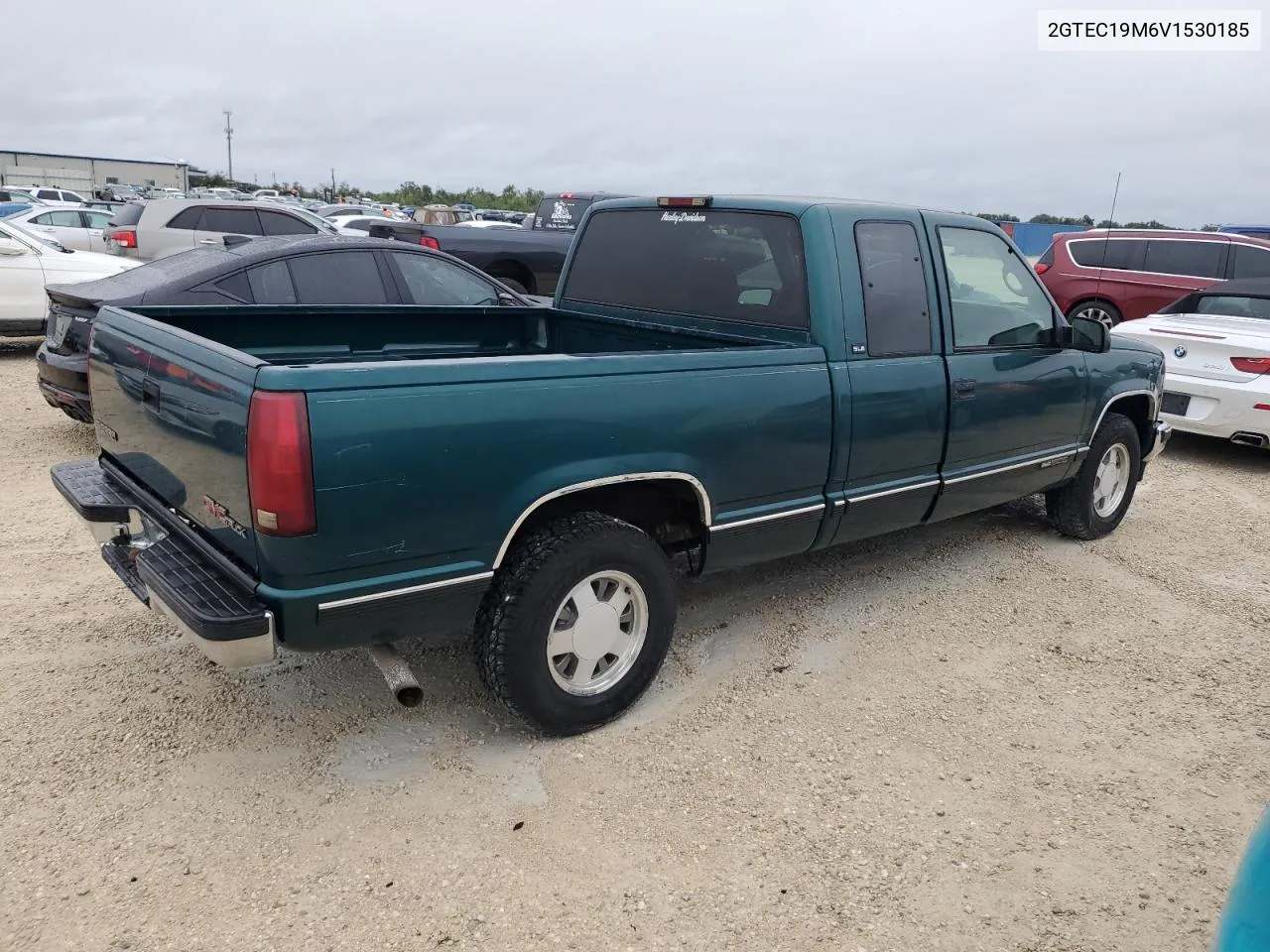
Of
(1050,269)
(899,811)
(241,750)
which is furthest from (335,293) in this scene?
(1050,269)

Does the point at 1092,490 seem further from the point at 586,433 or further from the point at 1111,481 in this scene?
the point at 586,433

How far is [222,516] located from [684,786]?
1722 millimetres

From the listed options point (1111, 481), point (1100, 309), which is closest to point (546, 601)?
point (1111, 481)

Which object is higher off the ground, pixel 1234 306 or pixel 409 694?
pixel 1234 306

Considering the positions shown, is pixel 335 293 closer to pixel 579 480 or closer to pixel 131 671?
pixel 131 671

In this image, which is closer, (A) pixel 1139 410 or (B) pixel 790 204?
A: (B) pixel 790 204

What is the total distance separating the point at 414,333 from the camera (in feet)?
15.6

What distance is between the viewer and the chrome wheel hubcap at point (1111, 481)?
5855 mm

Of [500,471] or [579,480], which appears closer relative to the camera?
[500,471]

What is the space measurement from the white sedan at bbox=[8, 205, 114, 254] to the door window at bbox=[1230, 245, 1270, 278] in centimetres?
1880

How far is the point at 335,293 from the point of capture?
6727 millimetres

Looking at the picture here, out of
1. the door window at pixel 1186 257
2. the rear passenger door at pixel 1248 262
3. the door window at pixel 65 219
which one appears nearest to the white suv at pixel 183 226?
the door window at pixel 65 219

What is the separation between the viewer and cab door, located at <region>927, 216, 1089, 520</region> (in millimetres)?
4527

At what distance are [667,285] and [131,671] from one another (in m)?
2.82
